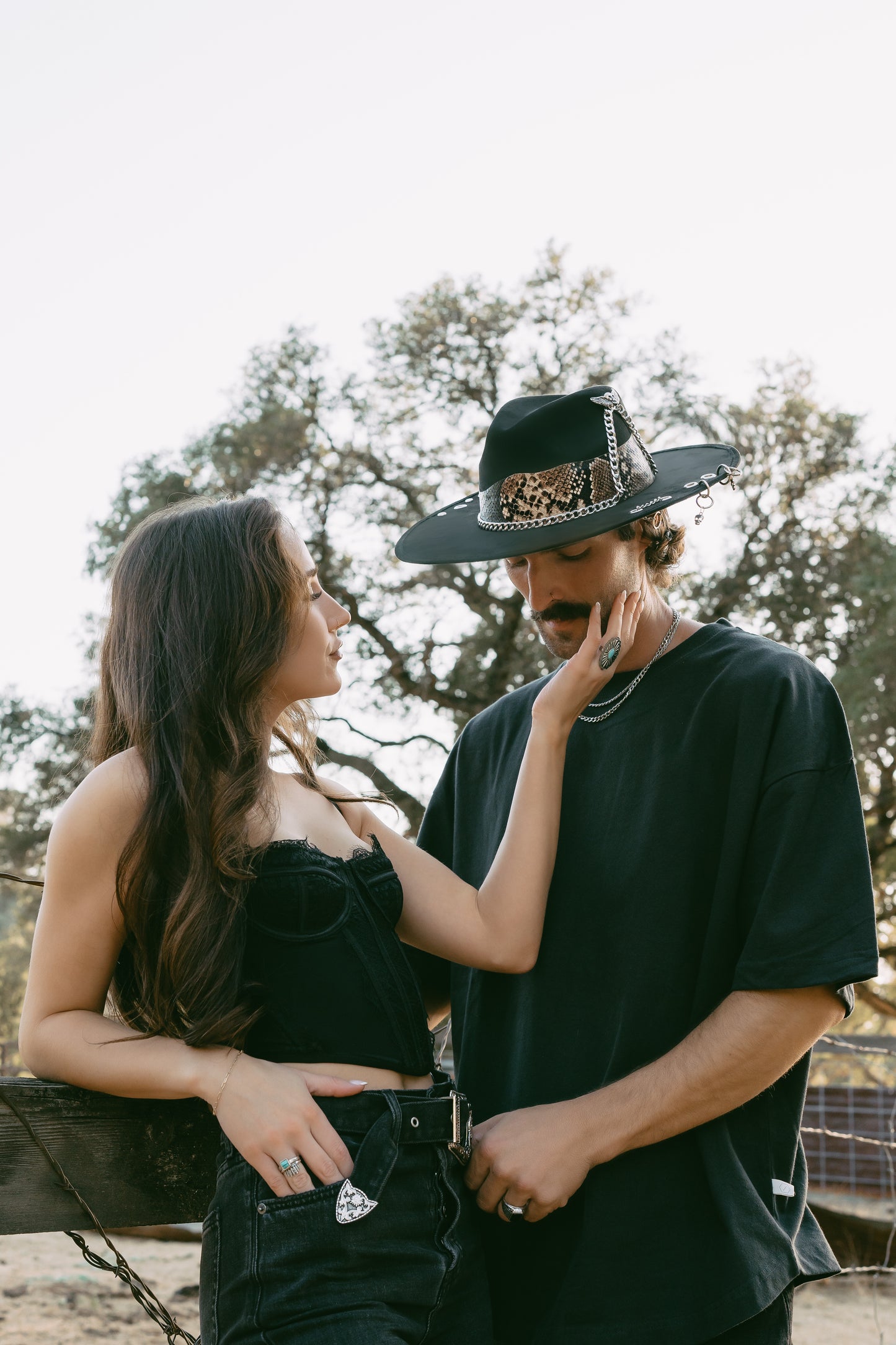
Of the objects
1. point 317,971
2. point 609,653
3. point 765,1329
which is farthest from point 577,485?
point 765,1329

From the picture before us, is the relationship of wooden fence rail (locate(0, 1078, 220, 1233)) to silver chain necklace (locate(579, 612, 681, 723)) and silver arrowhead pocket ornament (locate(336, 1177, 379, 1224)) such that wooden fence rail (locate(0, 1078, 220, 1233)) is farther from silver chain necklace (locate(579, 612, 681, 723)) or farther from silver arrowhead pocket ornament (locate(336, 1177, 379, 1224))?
silver chain necklace (locate(579, 612, 681, 723))

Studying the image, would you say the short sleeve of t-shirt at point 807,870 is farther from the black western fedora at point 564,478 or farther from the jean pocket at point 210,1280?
the jean pocket at point 210,1280

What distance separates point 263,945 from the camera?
1557mm

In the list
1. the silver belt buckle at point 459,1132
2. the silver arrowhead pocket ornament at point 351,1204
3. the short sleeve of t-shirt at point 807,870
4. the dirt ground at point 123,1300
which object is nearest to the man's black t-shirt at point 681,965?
the short sleeve of t-shirt at point 807,870

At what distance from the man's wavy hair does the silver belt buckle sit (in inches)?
41.8

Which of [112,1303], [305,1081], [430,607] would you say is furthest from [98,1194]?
[430,607]

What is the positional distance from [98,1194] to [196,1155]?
5.6 inches

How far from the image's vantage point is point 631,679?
2006 millimetres

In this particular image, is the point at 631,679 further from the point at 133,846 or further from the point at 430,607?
the point at 430,607

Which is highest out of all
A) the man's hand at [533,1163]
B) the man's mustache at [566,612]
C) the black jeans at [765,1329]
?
the man's mustache at [566,612]

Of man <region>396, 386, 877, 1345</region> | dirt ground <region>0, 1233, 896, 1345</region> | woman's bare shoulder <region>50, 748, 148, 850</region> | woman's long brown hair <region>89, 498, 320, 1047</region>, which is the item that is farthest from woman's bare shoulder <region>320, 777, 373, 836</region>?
dirt ground <region>0, 1233, 896, 1345</region>

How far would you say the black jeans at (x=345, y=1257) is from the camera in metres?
1.34

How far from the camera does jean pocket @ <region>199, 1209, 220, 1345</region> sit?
142 cm

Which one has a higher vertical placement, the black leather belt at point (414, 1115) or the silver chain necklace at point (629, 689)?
the silver chain necklace at point (629, 689)
